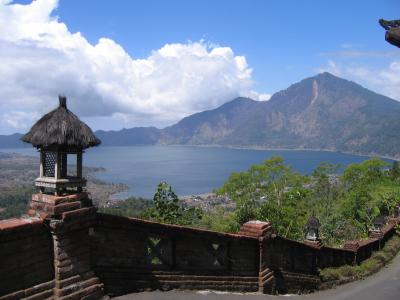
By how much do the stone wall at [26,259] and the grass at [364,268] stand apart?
895cm

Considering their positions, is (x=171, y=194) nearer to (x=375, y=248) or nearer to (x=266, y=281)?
(x=266, y=281)

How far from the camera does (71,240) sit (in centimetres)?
530

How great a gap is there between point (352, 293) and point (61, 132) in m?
9.02

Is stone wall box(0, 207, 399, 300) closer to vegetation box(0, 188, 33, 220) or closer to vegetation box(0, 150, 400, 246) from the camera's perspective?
vegetation box(0, 150, 400, 246)

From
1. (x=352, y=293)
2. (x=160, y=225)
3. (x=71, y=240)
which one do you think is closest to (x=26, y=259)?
(x=71, y=240)

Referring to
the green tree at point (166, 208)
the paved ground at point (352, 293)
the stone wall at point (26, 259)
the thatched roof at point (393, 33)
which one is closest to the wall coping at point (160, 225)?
the stone wall at point (26, 259)

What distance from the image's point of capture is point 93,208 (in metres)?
5.56

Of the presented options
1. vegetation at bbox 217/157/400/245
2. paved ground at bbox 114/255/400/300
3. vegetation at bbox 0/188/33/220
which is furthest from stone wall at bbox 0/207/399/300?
vegetation at bbox 0/188/33/220

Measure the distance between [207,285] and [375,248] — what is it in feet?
40.4

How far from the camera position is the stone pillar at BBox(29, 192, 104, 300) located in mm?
5125

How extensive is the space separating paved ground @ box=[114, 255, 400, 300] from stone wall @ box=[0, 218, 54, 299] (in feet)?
4.12

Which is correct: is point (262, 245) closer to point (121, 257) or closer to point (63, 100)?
point (121, 257)

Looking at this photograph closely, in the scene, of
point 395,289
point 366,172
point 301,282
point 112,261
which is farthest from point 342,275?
point 366,172

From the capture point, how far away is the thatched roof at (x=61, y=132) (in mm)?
5059
